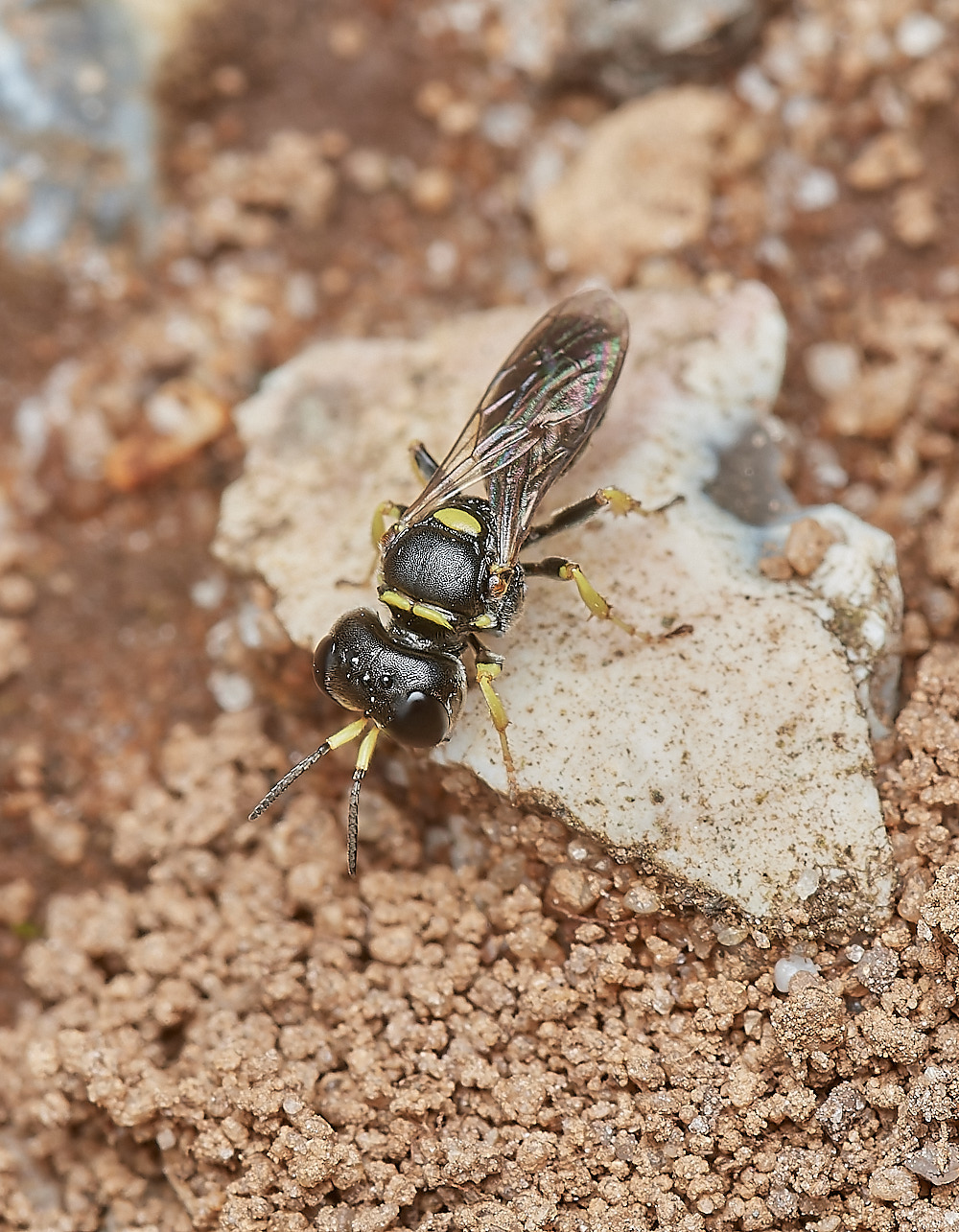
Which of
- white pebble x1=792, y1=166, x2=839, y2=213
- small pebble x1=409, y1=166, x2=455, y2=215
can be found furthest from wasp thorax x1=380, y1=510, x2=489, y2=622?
white pebble x1=792, y1=166, x2=839, y2=213

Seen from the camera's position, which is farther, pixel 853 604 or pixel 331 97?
pixel 331 97

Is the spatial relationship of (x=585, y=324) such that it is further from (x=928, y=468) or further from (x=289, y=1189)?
(x=289, y=1189)

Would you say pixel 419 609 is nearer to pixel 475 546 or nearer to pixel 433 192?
pixel 475 546

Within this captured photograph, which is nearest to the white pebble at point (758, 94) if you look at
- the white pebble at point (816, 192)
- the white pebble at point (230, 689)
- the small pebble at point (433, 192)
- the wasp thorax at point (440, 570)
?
the white pebble at point (816, 192)

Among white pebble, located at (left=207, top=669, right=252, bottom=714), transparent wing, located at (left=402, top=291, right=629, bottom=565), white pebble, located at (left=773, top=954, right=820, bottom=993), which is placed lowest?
white pebble, located at (left=773, top=954, right=820, bottom=993)

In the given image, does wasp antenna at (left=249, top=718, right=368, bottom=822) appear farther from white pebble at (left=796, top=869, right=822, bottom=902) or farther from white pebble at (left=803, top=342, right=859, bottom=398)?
white pebble at (left=803, top=342, right=859, bottom=398)

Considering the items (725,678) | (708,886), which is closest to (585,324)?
(725,678)

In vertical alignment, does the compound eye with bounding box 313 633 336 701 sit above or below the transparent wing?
below
